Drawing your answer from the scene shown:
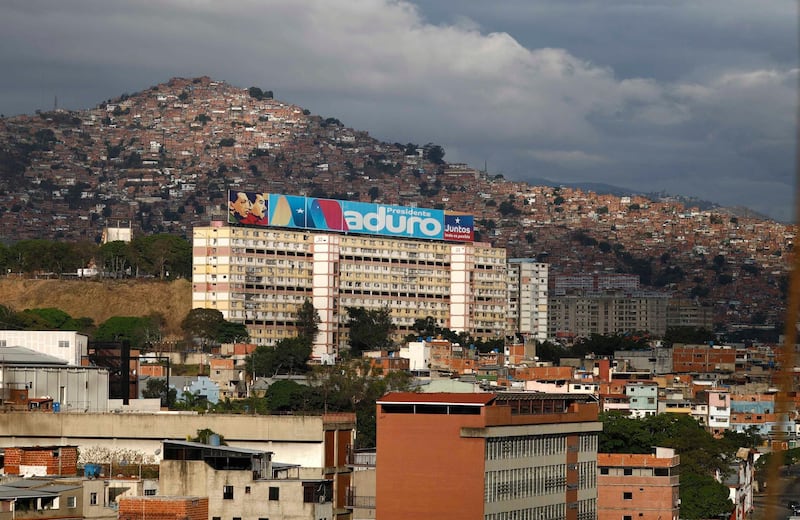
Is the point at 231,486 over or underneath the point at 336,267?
underneath

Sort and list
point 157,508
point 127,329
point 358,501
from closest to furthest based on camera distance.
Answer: point 157,508 < point 358,501 < point 127,329

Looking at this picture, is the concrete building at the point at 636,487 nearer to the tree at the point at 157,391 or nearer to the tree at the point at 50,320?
the tree at the point at 157,391

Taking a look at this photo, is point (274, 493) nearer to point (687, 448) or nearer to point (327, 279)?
point (687, 448)

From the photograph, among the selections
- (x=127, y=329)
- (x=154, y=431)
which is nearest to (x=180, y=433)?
(x=154, y=431)

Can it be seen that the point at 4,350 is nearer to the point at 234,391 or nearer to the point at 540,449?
the point at 540,449

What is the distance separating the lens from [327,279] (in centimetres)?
17888

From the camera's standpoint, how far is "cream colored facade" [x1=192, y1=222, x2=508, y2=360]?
17538 centimetres

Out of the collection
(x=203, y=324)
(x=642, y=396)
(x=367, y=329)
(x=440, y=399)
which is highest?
(x=203, y=324)

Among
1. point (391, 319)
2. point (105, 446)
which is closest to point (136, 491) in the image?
point (105, 446)

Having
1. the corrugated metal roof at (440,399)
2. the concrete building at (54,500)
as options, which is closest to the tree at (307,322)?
the corrugated metal roof at (440,399)

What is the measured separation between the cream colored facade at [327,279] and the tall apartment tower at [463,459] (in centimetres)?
10243

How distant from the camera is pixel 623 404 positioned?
139250mm

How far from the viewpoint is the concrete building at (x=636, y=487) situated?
83.9 m

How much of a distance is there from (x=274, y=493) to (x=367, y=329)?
125376mm
